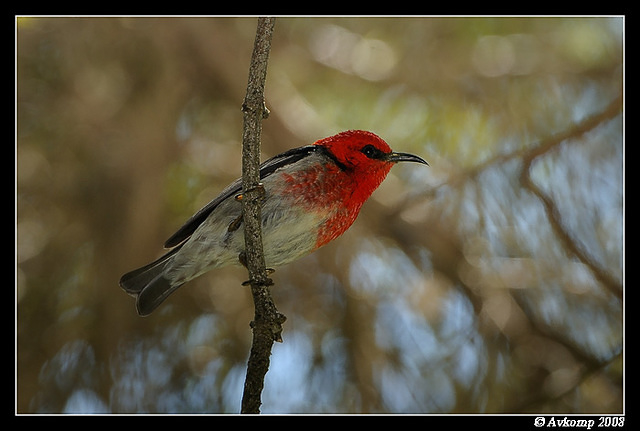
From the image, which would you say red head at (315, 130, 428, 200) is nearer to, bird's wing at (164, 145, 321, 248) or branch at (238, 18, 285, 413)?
bird's wing at (164, 145, 321, 248)

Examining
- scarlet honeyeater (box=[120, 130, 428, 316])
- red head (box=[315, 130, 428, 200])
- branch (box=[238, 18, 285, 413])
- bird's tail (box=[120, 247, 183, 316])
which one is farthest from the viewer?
bird's tail (box=[120, 247, 183, 316])

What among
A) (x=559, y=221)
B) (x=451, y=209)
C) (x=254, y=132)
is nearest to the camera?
(x=254, y=132)

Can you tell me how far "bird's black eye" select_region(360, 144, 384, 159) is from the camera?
3.82 metres

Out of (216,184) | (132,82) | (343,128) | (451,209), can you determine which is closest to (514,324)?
(451,209)

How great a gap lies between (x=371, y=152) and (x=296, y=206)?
1.82ft

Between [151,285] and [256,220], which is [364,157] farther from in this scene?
[151,285]

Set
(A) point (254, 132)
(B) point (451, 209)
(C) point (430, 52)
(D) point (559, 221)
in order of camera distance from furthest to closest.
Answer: (C) point (430, 52) < (B) point (451, 209) < (D) point (559, 221) < (A) point (254, 132)

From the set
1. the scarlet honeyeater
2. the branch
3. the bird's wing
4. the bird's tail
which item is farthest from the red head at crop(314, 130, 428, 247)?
the bird's tail

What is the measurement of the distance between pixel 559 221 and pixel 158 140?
283 cm

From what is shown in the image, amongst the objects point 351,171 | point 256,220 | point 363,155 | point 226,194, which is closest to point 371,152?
point 363,155

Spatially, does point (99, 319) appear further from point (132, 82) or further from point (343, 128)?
point (343, 128)

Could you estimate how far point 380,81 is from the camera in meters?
5.29

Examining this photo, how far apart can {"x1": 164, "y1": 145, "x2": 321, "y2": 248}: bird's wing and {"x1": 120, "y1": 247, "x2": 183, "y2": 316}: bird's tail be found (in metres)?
0.12

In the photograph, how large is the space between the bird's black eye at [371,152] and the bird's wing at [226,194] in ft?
0.96
